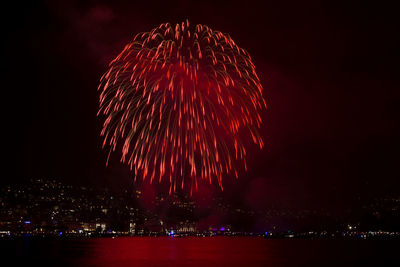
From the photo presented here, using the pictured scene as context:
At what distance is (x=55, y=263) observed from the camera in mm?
85750

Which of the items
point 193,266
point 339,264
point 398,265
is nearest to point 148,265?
point 193,266

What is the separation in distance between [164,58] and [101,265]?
173 feet

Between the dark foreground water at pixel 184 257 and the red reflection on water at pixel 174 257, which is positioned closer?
the red reflection on water at pixel 174 257

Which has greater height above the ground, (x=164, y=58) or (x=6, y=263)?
(x=164, y=58)

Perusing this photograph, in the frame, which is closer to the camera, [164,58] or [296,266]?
[164,58]

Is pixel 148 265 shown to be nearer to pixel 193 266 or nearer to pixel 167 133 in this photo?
pixel 193 266

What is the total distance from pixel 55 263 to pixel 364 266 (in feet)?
168

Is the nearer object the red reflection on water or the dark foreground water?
the red reflection on water

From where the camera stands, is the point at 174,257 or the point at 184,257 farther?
the point at 184,257

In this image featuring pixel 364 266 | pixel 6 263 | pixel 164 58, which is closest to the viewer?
pixel 164 58

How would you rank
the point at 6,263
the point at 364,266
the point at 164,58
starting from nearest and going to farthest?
the point at 164,58 → the point at 6,263 → the point at 364,266

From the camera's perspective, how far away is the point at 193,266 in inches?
3292

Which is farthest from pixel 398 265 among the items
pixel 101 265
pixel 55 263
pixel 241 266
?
pixel 55 263

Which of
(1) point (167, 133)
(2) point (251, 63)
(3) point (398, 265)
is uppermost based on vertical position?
(2) point (251, 63)
